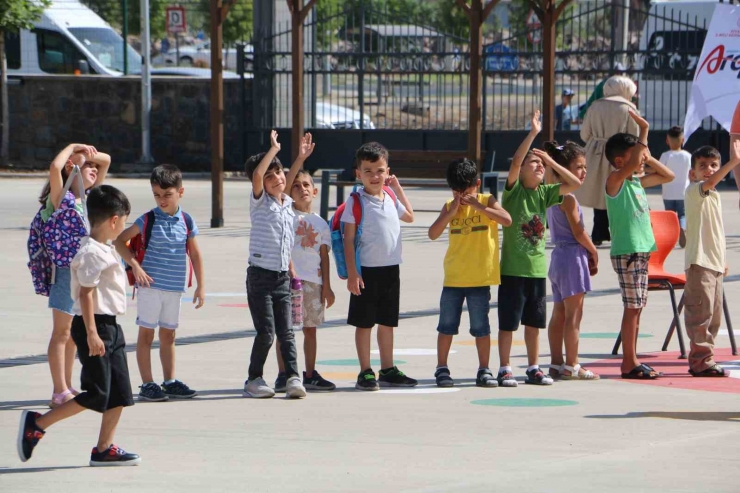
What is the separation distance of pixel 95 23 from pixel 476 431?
1174 inches

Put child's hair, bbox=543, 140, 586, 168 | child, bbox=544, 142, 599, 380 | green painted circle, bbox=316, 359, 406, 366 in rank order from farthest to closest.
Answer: green painted circle, bbox=316, 359, 406, 366 < child's hair, bbox=543, 140, 586, 168 < child, bbox=544, 142, 599, 380

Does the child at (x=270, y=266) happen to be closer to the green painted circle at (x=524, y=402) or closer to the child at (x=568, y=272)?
the green painted circle at (x=524, y=402)

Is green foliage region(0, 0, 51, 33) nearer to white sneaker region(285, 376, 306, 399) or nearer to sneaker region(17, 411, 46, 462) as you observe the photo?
white sneaker region(285, 376, 306, 399)

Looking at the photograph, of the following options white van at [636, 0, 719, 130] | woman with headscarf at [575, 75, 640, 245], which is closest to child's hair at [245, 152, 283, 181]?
woman with headscarf at [575, 75, 640, 245]

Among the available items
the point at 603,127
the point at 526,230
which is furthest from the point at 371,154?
the point at 603,127

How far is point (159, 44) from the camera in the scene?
236ft

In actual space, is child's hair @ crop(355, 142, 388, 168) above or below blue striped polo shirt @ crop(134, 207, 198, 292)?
above

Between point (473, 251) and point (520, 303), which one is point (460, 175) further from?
point (520, 303)

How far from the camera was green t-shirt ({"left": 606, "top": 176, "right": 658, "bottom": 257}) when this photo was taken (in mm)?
8414

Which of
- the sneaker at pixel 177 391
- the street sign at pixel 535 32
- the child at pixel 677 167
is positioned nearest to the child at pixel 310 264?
the sneaker at pixel 177 391

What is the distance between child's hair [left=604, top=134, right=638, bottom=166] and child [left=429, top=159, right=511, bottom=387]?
87 cm

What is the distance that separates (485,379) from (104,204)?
276 centimetres

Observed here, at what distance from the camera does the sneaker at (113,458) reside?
6039mm

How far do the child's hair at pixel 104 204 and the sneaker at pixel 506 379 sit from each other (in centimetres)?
274
